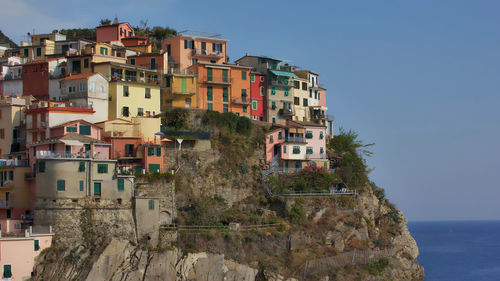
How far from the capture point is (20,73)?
3009 inches

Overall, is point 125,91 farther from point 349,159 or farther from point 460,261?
point 460,261

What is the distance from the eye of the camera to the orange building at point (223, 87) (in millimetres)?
78312

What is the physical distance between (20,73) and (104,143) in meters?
18.6

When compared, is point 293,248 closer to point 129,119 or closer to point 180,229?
point 180,229

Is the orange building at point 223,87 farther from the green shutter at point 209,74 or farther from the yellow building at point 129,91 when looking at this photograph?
the yellow building at point 129,91

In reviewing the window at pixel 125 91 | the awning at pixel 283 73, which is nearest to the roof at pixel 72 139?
the window at pixel 125 91

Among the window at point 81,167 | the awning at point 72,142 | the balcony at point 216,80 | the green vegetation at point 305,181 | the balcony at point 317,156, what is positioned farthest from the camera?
the balcony at point 317,156

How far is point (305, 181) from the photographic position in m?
73.6

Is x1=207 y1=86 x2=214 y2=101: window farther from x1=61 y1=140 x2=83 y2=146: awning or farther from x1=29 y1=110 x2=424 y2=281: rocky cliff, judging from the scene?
x1=61 y1=140 x2=83 y2=146: awning

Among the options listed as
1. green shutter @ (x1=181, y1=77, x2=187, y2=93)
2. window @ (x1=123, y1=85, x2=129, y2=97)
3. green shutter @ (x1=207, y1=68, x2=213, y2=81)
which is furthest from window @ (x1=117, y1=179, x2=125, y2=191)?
green shutter @ (x1=207, y1=68, x2=213, y2=81)

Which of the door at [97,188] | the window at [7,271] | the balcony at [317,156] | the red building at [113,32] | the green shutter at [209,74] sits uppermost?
the red building at [113,32]

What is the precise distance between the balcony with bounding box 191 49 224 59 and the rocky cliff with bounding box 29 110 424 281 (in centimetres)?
1183

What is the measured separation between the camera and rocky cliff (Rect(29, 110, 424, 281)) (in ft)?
192

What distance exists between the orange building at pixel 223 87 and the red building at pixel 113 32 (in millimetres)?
12045
